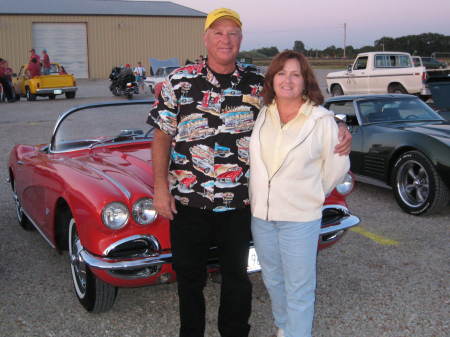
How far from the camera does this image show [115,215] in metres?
3.00

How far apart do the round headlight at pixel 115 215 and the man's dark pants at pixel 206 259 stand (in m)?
0.53

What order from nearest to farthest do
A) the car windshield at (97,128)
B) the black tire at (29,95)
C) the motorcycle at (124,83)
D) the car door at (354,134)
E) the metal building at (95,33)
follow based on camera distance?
the car windshield at (97,128) < the car door at (354,134) < the black tire at (29,95) < the motorcycle at (124,83) < the metal building at (95,33)

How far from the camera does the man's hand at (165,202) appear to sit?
248 centimetres

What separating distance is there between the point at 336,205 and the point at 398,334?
0.96m

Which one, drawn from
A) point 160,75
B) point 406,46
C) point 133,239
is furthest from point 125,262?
point 406,46

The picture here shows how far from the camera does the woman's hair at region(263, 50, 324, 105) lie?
2469 millimetres

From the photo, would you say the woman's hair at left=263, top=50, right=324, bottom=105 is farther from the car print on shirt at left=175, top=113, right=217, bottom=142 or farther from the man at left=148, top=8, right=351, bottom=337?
the car print on shirt at left=175, top=113, right=217, bottom=142

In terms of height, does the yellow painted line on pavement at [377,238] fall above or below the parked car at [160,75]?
below

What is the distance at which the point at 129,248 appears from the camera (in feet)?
9.86

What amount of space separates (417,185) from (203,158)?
365 cm

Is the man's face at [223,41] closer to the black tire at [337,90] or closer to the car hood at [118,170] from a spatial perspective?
the car hood at [118,170]

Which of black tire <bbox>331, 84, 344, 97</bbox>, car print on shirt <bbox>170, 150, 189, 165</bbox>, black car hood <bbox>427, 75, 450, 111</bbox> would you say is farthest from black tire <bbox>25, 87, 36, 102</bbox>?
car print on shirt <bbox>170, 150, 189, 165</bbox>

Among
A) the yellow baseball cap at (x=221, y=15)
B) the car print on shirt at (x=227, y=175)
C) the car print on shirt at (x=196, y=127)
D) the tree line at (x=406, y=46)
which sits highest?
the tree line at (x=406, y=46)

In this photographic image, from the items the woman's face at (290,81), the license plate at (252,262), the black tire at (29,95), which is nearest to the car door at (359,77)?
the black tire at (29,95)
